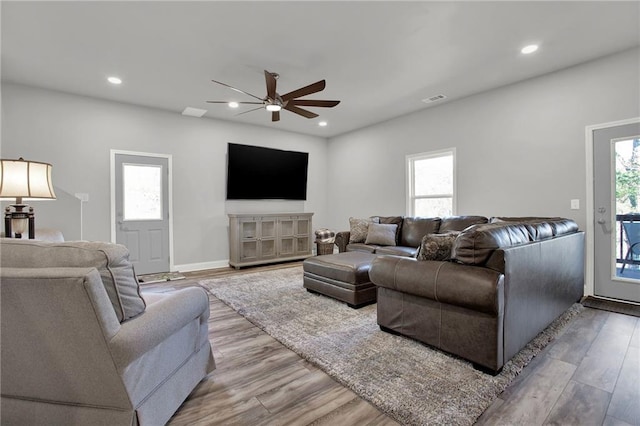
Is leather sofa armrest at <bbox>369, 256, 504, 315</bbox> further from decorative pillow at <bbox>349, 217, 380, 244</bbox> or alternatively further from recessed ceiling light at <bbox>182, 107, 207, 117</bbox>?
recessed ceiling light at <bbox>182, 107, 207, 117</bbox>

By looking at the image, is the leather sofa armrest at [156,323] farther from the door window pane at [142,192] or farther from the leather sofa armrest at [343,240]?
the door window pane at [142,192]

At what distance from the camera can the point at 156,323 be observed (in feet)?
4.58

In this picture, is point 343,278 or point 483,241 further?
point 343,278

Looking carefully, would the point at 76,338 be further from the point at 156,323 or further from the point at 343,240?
the point at 343,240

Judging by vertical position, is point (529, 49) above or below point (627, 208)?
above

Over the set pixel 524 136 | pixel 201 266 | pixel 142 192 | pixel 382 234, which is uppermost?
pixel 524 136

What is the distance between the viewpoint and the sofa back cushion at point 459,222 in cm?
418

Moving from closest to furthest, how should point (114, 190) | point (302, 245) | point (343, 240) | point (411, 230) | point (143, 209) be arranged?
point (114, 190) < point (411, 230) < point (143, 209) < point (343, 240) < point (302, 245)

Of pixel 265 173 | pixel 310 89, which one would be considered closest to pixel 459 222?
pixel 310 89

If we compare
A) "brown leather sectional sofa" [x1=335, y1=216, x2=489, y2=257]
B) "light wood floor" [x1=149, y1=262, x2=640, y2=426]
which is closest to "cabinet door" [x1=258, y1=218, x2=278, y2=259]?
"brown leather sectional sofa" [x1=335, y1=216, x2=489, y2=257]

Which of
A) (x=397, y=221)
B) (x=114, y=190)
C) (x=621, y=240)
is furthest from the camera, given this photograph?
(x=397, y=221)

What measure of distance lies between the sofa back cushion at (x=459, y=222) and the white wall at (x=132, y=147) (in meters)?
3.38

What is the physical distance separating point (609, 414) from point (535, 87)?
383 cm

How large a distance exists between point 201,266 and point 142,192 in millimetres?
1610
